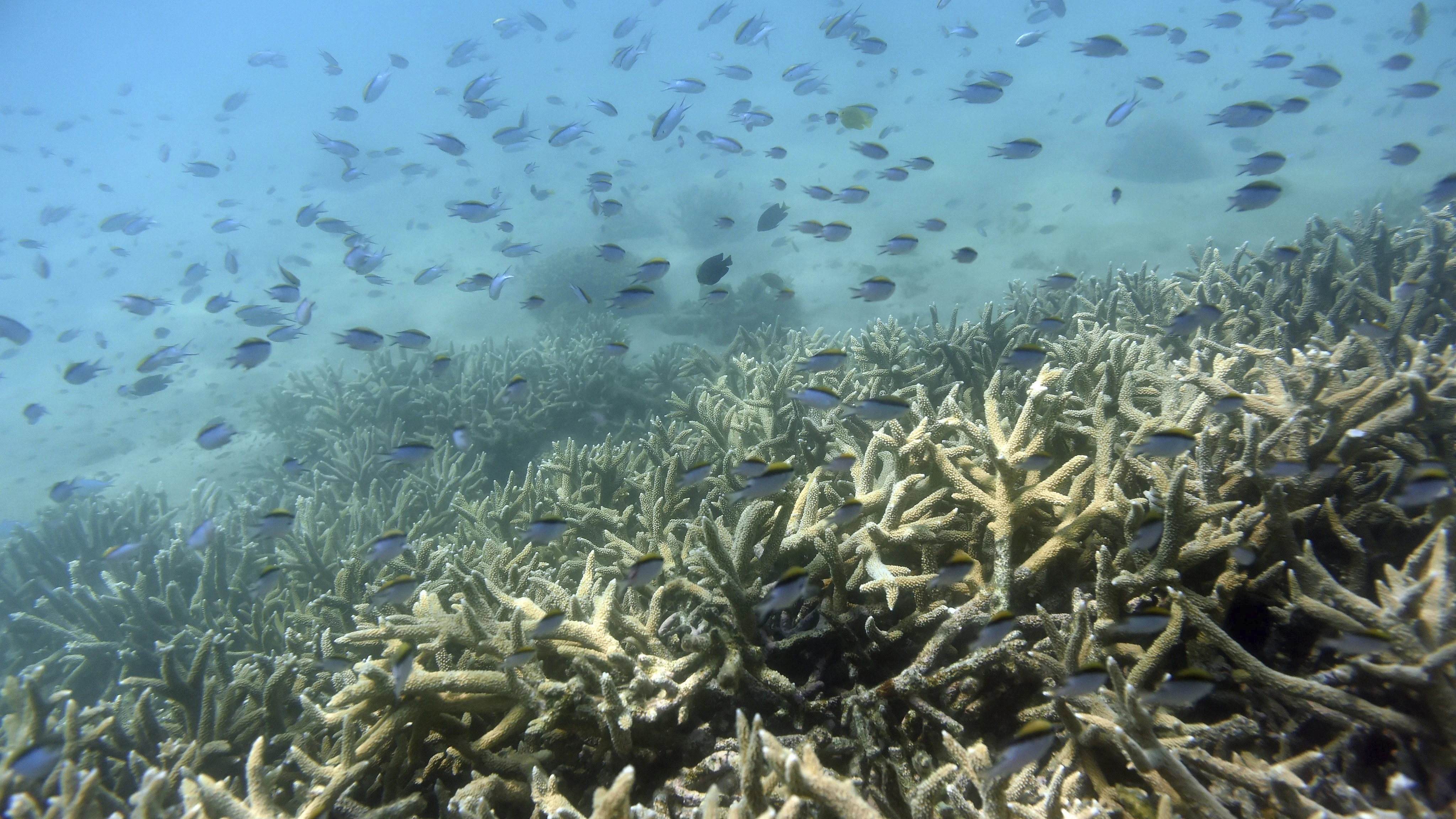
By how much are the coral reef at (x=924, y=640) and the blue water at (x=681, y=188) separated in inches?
310

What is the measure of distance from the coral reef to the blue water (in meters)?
7.89

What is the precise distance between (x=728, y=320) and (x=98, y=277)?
122 feet

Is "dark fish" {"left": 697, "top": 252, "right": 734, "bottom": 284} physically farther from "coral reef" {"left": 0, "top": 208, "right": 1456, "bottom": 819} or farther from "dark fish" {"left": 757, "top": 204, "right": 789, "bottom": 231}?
"coral reef" {"left": 0, "top": 208, "right": 1456, "bottom": 819}

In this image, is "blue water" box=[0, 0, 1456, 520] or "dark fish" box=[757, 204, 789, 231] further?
"blue water" box=[0, 0, 1456, 520]

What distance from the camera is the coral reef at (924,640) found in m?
1.87

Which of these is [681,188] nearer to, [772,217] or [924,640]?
[772,217]

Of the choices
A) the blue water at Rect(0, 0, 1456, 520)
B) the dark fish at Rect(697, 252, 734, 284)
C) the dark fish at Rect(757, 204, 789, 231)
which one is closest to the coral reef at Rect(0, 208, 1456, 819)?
the dark fish at Rect(697, 252, 734, 284)

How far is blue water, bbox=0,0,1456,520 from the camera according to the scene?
14.4 metres

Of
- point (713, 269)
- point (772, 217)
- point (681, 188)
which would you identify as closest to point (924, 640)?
point (713, 269)

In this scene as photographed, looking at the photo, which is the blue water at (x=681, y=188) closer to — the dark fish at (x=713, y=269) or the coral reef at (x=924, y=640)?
the dark fish at (x=713, y=269)

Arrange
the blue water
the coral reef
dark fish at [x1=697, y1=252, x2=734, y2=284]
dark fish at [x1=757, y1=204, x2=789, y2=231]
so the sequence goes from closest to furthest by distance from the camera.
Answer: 1. the coral reef
2. dark fish at [x1=697, y1=252, x2=734, y2=284]
3. dark fish at [x1=757, y1=204, x2=789, y2=231]
4. the blue water

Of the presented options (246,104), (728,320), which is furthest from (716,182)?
(246,104)

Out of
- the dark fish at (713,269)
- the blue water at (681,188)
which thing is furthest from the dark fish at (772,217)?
the blue water at (681,188)

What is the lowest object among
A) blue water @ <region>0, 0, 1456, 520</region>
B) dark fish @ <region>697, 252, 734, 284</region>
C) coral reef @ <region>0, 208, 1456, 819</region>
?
blue water @ <region>0, 0, 1456, 520</region>
